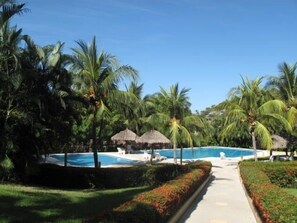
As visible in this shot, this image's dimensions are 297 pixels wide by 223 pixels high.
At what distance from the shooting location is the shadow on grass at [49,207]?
9545mm

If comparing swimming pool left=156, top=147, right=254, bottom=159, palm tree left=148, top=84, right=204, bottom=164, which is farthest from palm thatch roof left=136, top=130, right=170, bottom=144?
swimming pool left=156, top=147, right=254, bottom=159

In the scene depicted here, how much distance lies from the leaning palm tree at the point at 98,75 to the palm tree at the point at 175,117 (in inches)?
Answer: 182

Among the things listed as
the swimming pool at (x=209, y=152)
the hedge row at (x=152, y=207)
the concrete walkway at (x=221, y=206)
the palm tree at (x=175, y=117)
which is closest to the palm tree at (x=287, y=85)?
the palm tree at (x=175, y=117)

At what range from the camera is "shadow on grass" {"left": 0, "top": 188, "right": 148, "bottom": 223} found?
9.54m

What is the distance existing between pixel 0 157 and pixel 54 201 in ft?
17.5

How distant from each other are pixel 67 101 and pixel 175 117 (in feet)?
25.6

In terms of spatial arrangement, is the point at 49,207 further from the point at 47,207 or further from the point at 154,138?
the point at 154,138

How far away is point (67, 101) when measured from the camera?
1903 centimetres

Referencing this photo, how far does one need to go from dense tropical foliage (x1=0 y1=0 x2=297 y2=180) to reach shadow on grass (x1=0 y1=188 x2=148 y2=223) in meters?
4.26

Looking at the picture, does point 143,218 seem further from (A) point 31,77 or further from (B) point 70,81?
(B) point 70,81

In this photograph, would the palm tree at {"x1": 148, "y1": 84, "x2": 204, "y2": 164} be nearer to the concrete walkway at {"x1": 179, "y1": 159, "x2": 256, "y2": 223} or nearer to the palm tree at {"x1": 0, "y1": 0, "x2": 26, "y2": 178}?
the concrete walkway at {"x1": 179, "y1": 159, "x2": 256, "y2": 223}

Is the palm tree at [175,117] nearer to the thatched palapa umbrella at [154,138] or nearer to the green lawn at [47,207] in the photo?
the thatched palapa umbrella at [154,138]

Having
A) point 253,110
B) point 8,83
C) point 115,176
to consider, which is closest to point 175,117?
point 253,110

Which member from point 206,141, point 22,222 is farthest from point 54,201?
point 206,141
